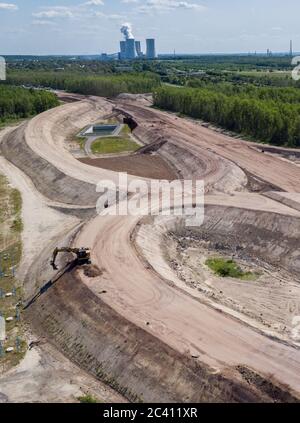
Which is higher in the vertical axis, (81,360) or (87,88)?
(87,88)

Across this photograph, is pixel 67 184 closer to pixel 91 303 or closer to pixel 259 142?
pixel 91 303

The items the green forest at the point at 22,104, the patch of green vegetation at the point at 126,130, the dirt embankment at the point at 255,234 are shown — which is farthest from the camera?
the green forest at the point at 22,104

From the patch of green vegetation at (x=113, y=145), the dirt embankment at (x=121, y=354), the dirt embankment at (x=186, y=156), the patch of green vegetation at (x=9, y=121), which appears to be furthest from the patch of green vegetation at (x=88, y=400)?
the patch of green vegetation at (x=9, y=121)

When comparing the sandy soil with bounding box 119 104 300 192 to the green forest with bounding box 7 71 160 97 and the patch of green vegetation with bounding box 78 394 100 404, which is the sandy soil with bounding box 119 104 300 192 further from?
the green forest with bounding box 7 71 160 97

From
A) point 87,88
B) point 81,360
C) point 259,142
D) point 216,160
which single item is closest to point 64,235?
point 81,360

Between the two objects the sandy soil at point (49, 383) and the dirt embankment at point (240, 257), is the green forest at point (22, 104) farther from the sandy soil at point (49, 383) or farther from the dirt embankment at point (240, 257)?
the sandy soil at point (49, 383)

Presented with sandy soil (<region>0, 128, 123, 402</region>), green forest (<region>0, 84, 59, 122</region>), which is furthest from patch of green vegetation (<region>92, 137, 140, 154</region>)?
sandy soil (<region>0, 128, 123, 402</region>)
